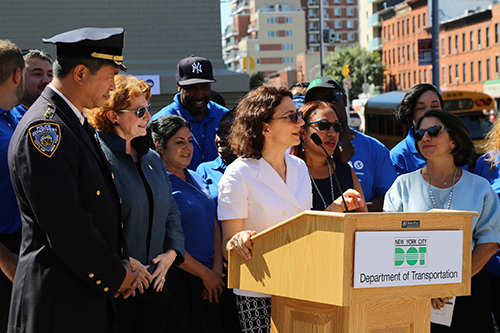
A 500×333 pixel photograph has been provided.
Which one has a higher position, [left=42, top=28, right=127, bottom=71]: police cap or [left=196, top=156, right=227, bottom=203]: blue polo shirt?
[left=42, top=28, right=127, bottom=71]: police cap

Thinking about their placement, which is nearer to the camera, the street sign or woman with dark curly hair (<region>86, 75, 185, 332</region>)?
woman with dark curly hair (<region>86, 75, 185, 332</region>)

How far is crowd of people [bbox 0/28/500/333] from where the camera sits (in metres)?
2.32

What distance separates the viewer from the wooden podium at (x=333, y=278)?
6.95ft

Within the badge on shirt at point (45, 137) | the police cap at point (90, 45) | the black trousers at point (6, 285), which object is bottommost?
the black trousers at point (6, 285)

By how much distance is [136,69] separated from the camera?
39.1ft

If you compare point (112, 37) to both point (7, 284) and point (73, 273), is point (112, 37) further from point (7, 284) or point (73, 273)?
point (7, 284)

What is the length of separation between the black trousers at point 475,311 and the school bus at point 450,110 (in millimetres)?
8760

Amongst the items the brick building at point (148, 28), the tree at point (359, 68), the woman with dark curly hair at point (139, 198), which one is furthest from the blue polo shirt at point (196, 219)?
the tree at point (359, 68)

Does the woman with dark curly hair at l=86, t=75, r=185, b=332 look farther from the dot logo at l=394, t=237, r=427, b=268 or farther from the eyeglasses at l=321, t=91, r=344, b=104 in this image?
the eyeglasses at l=321, t=91, r=344, b=104

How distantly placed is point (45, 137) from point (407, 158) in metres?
3.61

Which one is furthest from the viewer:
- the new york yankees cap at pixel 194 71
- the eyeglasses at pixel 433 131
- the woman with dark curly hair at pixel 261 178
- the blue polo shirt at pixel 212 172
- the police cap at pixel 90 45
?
the new york yankees cap at pixel 194 71

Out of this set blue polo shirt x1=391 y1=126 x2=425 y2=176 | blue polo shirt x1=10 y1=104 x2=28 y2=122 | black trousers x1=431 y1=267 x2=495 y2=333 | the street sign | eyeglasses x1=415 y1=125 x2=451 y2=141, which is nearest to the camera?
black trousers x1=431 y1=267 x2=495 y2=333

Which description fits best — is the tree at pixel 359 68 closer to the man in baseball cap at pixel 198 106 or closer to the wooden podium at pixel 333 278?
the man in baseball cap at pixel 198 106

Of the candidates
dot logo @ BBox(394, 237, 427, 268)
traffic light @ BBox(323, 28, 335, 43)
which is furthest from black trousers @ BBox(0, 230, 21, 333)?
traffic light @ BBox(323, 28, 335, 43)
